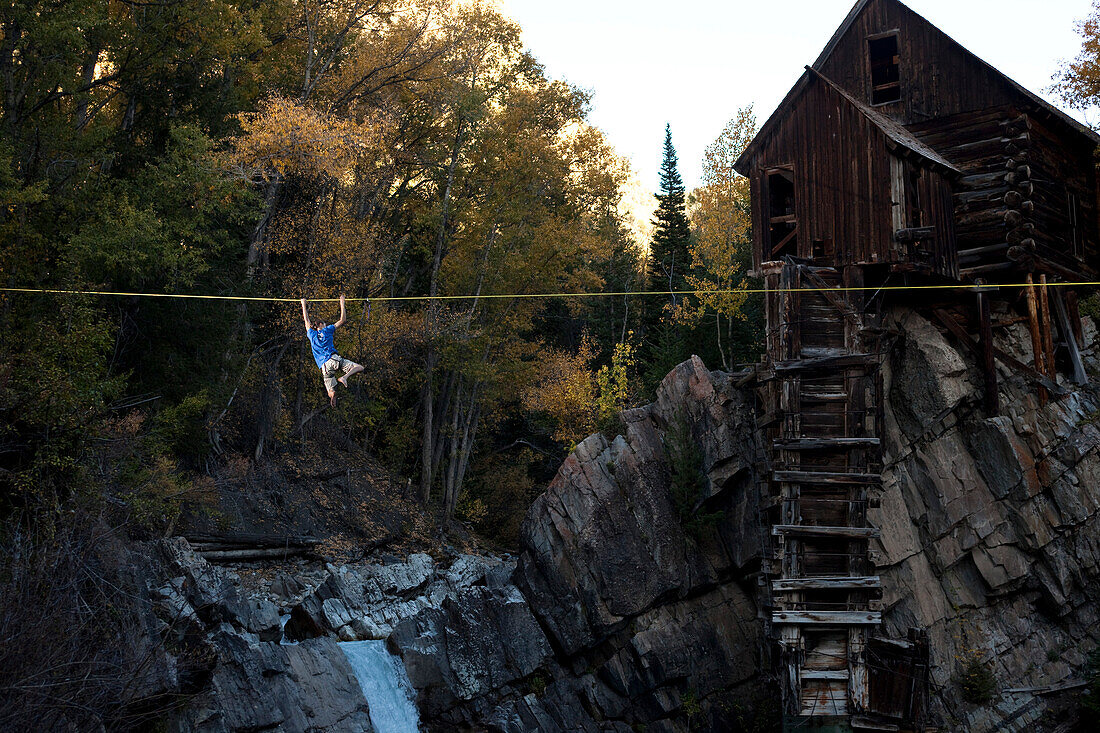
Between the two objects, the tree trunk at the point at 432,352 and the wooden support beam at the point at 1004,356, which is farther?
the tree trunk at the point at 432,352

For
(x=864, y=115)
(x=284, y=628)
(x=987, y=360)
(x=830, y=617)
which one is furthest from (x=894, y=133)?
(x=284, y=628)

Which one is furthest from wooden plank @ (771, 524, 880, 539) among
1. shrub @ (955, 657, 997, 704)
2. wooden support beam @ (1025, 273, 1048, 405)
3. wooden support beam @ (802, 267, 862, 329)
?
wooden support beam @ (1025, 273, 1048, 405)

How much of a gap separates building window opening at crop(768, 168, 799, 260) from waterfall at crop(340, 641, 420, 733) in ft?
52.0

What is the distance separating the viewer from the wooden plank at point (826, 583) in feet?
70.2

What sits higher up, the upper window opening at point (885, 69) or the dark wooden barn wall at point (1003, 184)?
the upper window opening at point (885, 69)

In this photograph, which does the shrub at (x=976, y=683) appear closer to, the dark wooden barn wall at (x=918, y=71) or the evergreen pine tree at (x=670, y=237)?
the dark wooden barn wall at (x=918, y=71)

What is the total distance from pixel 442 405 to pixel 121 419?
18.0 m

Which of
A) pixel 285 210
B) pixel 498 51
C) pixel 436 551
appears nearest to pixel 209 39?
pixel 285 210

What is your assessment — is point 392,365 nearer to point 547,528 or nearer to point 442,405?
point 442,405

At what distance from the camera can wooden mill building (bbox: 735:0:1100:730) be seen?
70.1 ft

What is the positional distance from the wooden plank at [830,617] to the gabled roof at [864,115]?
12646 millimetres

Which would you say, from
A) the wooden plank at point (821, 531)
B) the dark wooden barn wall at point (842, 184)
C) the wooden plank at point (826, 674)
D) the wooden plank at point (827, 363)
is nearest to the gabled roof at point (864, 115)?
the dark wooden barn wall at point (842, 184)

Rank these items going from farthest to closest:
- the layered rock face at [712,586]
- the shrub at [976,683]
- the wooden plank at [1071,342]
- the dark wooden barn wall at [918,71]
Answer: the dark wooden barn wall at [918,71] < the wooden plank at [1071,342] < the layered rock face at [712,586] < the shrub at [976,683]

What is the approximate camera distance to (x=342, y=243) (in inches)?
1364
